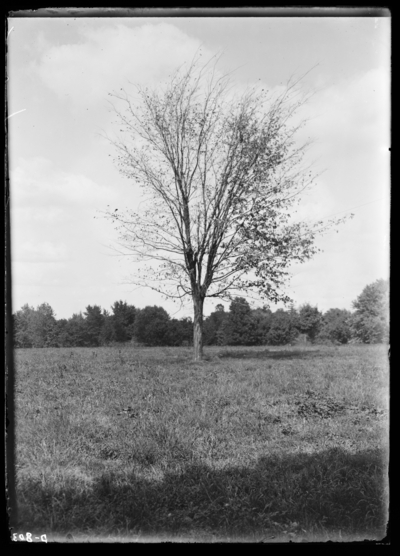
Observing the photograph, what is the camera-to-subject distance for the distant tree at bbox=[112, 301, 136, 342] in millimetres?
4730

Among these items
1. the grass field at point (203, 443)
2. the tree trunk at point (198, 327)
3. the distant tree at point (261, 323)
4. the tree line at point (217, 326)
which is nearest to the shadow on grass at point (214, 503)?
the grass field at point (203, 443)

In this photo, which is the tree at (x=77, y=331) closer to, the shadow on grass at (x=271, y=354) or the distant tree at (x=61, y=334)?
the distant tree at (x=61, y=334)

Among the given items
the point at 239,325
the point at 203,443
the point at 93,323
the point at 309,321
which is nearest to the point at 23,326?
the point at 93,323

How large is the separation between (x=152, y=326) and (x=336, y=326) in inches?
90.7

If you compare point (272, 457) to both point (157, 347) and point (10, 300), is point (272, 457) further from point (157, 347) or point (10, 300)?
point (10, 300)

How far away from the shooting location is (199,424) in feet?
15.7

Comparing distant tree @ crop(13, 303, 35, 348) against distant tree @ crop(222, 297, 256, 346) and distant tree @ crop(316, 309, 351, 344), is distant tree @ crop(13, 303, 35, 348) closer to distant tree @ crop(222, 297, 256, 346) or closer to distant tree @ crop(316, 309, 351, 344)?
distant tree @ crop(222, 297, 256, 346)

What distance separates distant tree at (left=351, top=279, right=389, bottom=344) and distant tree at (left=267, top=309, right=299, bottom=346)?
743 mm

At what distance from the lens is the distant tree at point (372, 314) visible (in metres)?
3.93

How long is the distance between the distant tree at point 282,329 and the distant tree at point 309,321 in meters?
0.09

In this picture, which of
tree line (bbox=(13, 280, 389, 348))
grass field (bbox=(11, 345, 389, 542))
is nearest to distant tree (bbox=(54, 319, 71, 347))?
tree line (bbox=(13, 280, 389, 348))

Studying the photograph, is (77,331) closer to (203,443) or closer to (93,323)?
(93,323)
